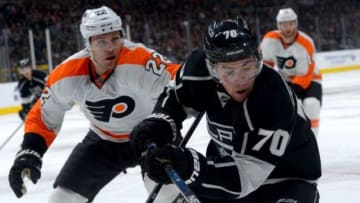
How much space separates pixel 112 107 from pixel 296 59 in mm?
2552

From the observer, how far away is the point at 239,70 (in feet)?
6.31

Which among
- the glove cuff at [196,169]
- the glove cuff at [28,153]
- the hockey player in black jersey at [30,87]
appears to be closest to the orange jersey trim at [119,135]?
the glove cuff at [28,153]

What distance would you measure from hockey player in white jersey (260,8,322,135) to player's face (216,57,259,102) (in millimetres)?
3113

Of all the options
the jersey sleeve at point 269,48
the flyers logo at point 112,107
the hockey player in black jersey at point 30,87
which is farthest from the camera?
→ the hockey player in black jersey at point 30,87

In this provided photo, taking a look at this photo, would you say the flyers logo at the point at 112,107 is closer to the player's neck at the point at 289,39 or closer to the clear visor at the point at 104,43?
the clear visor at the point at 104,43

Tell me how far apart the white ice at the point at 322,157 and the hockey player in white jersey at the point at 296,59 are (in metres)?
0.40

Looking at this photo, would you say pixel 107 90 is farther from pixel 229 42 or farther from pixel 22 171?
Answer: pixel 229 42

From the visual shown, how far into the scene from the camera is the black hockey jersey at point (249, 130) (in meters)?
1.98

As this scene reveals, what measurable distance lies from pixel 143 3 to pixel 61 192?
13114 millimetres

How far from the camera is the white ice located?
4.04 meters

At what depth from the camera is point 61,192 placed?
2816 millimetres

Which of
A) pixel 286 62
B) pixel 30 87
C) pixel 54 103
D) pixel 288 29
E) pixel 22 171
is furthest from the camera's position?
pixel 30 87

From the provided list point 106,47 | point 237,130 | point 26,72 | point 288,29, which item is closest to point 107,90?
point 106,47

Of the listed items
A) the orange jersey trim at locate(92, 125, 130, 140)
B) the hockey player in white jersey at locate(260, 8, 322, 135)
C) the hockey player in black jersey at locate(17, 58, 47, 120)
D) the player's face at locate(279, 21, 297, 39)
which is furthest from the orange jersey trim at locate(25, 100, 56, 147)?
the hockey player in black jersey at locate(17, 58, 47, 120)
